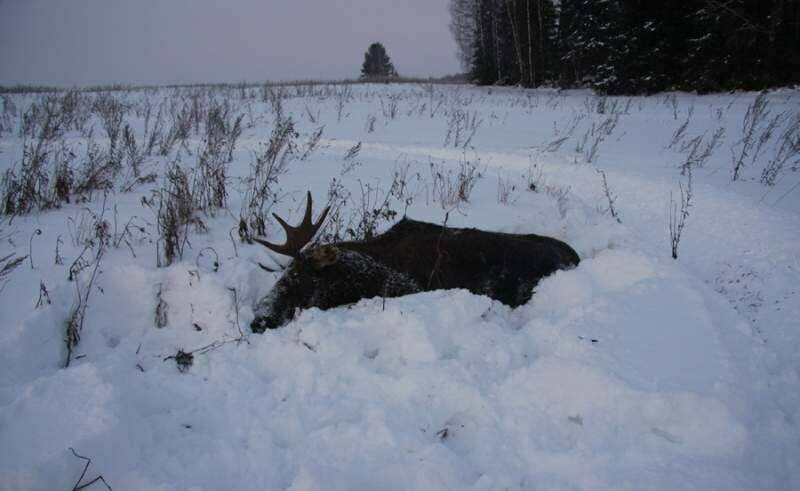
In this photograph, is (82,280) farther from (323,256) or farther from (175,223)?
(323,256)

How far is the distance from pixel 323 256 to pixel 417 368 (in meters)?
0.84

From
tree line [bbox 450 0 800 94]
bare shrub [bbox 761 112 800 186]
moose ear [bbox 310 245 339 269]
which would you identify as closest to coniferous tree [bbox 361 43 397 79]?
tree line [bbox 450 0 800 94]

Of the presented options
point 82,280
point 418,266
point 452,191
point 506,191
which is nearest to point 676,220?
point 506,191

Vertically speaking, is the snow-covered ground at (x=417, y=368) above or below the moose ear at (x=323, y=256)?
below

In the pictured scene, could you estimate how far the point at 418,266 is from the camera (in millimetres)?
2488

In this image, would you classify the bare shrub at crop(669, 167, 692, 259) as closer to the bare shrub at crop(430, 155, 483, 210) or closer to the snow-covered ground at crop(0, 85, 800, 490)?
the snow-covered ground at crop(0, 85, 800, 490)

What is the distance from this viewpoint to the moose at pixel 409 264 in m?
2.32

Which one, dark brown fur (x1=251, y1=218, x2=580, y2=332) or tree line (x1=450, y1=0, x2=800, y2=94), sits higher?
tree line (x1=450, y1=0, x2=800, y2=94)

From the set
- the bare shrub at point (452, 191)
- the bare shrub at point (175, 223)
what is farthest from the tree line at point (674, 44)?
the bare shrub at point (175, 223)

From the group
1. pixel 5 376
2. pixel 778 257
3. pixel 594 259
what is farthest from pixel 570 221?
pixel 5 376

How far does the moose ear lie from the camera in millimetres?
2299

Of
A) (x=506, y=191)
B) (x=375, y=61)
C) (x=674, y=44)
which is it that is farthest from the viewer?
(x=375, y=61)

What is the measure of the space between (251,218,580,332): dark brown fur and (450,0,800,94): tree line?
10156 millimetres

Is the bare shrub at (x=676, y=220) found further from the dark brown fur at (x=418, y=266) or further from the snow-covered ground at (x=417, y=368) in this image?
the dark brown fur at (x=418, y=266)
